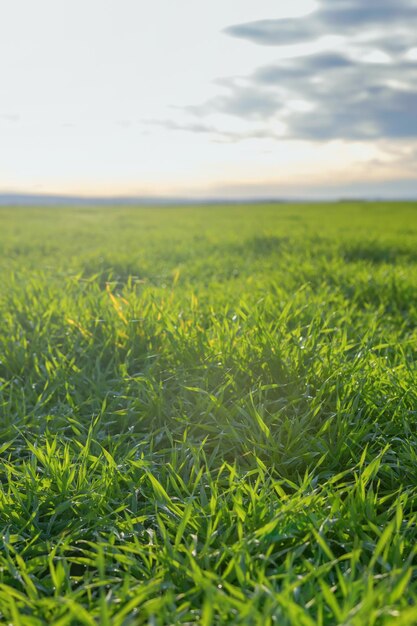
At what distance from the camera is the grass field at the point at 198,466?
1.60m

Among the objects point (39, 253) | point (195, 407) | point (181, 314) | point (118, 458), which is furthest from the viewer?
point (39, 253)

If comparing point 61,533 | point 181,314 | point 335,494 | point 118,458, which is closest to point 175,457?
point 118,458

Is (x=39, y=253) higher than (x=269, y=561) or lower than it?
higher

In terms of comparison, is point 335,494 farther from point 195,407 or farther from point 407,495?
point 195,407

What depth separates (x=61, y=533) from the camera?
2.03m

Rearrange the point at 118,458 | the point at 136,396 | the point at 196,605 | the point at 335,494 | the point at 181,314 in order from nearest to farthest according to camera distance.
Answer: the point at 196,605
the point at 335,494
the point at 118,458
the point at 136,396
the point at 181,314

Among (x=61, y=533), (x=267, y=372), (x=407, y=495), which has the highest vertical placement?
(x=267, y=372)

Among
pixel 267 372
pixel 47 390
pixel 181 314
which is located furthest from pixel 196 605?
pixel 181 314

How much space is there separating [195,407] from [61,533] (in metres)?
0.93

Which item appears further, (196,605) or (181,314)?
(181,314)

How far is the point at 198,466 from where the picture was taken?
2.36 m

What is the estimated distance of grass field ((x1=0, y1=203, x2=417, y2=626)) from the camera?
5.24ft

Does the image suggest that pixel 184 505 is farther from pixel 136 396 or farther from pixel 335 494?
pixel 136 396

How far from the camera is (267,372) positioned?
290 centimetres
